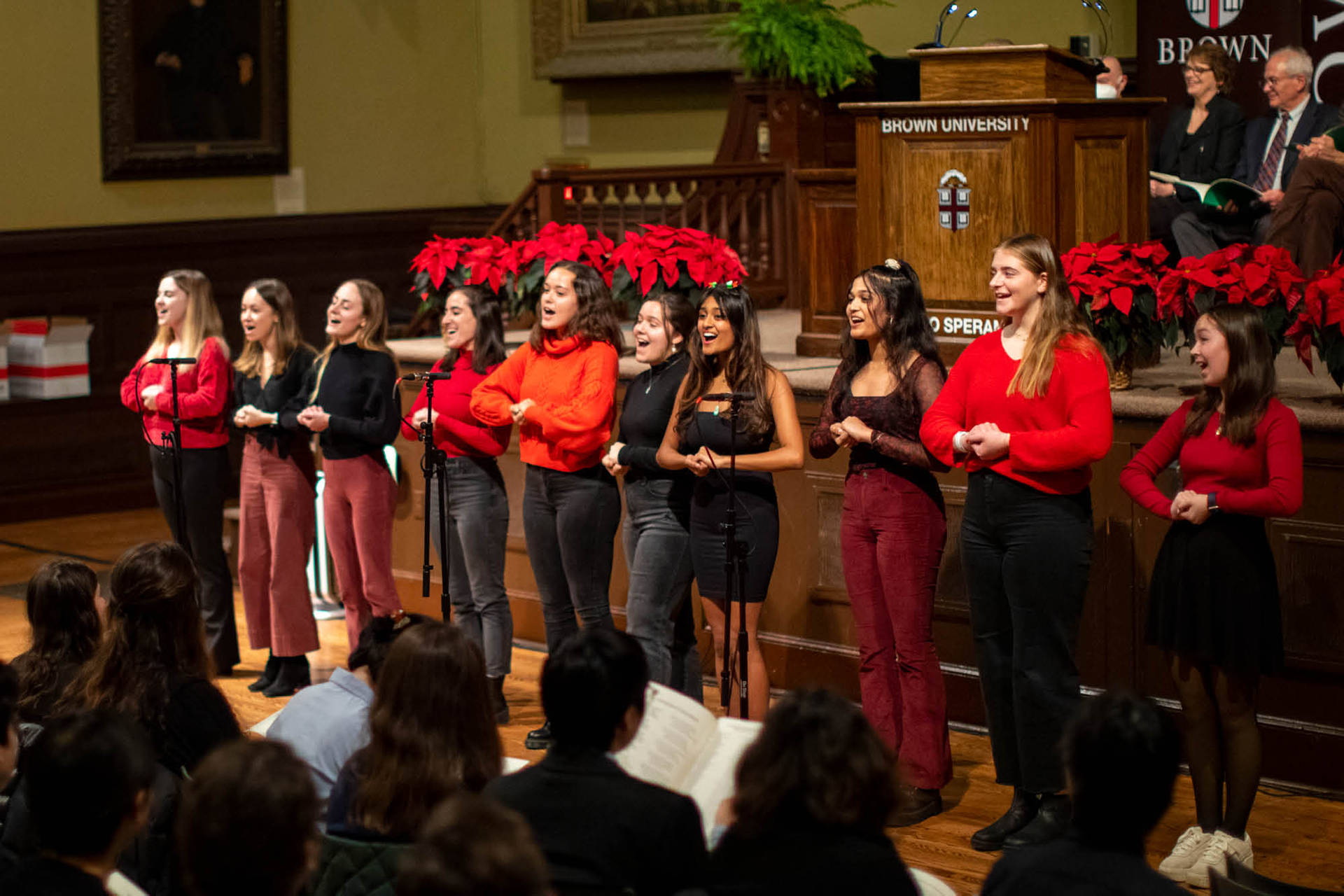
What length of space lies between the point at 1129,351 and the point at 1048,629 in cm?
134

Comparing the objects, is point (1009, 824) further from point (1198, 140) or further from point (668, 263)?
point (1198, 140)

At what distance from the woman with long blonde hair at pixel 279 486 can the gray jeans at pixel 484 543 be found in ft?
1.90

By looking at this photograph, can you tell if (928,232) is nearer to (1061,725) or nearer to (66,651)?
(1061,725)

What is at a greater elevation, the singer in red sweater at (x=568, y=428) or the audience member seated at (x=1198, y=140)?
the audience member seated at (x=1198, y=140)

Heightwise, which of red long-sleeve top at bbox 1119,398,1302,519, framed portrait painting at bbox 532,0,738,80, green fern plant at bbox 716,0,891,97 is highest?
framed portrait painting at bbox 532,0,738,80

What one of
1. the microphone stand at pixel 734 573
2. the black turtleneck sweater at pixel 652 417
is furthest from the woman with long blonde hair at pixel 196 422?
the microphone stand at pixel 734 573

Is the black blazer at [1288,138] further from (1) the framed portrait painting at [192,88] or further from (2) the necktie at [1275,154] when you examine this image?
(1) the framed portrait painting at [192,88]

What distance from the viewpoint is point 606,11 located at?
37.2 ft

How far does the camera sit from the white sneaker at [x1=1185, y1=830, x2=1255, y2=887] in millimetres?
4305

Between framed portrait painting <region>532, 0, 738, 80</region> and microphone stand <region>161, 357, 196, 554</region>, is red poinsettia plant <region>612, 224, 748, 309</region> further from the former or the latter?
framed portrait painting <region>532, 0, 738, 80</region>

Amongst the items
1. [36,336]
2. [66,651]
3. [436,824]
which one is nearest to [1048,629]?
[66,651]

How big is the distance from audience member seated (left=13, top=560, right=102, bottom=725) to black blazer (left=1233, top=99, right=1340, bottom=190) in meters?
5.25

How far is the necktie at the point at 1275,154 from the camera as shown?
7434 millimetres

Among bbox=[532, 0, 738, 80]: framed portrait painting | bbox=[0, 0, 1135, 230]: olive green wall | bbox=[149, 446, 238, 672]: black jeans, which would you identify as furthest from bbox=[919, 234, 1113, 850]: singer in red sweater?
bbox=[532, 0, 738, 80]: framed portrait painting
